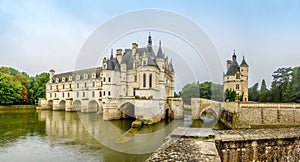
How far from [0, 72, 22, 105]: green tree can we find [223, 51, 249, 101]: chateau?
1551 inches

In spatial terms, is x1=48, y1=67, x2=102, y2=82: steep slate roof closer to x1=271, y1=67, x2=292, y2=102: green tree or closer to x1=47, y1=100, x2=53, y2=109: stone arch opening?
x1=47, y1=100, x2=53, y2=109: stone arch opening

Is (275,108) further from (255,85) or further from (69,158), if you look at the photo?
(255,85)

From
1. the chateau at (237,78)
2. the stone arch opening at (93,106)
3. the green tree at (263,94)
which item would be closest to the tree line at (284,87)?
the green tree at (263,94)

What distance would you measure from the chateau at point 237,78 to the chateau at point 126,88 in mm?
10035

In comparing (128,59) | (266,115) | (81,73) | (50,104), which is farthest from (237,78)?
(50,104)

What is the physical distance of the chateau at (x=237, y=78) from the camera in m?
33.1

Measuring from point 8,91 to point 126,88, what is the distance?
25.0 m

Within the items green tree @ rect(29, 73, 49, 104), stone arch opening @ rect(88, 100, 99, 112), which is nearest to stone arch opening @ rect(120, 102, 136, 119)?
stone arch opening @ rect(88, 100, 99, 112)

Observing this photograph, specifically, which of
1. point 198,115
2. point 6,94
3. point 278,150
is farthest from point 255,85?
point 6,94

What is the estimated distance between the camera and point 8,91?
1526 inches

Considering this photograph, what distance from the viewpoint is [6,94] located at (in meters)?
38.7

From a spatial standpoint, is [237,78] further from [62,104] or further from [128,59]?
[62,104]

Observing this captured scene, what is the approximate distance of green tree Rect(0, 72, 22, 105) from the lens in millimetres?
38250

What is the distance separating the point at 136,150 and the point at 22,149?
645 centimetres
